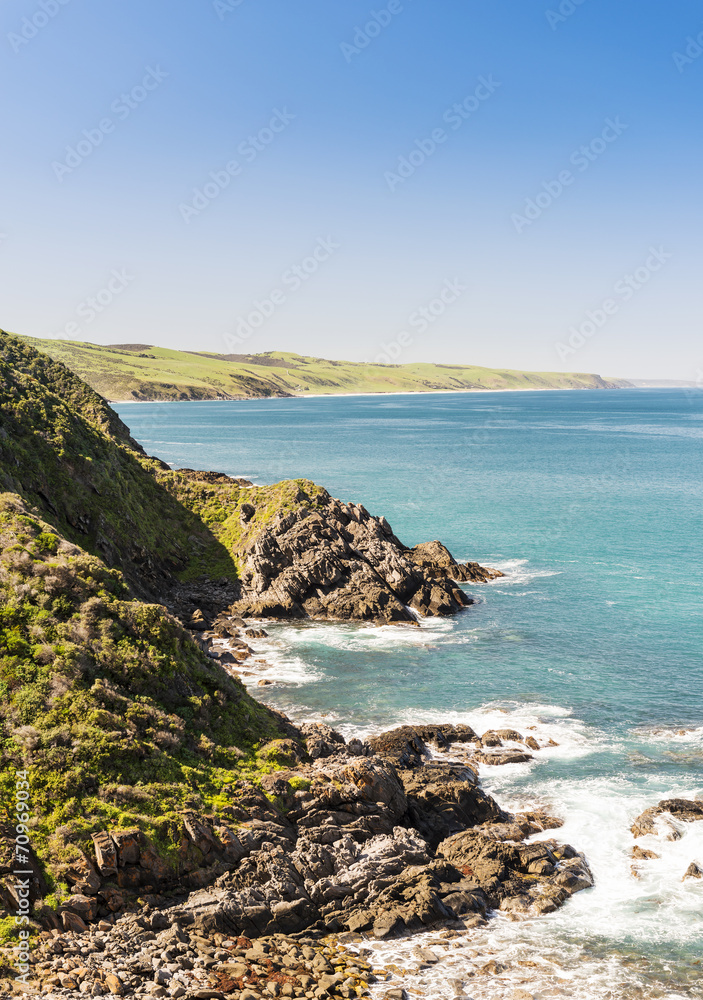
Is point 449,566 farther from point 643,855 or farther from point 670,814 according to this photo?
point 643,855

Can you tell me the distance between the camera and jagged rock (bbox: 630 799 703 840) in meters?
30.2

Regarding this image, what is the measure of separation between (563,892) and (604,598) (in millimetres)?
39158

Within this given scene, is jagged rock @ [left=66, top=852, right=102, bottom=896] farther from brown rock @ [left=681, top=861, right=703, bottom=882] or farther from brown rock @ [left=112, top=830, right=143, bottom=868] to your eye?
brown rock @ [left=681, top=861, right=703, bottom=882]

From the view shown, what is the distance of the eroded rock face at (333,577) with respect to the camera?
192 feet

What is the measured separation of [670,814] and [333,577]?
3352 centimetres

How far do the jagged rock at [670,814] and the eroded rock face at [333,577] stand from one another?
27830 mm

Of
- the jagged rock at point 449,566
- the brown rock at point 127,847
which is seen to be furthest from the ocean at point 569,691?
the brown rock at point 127,847

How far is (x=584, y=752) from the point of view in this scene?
36.8 metres

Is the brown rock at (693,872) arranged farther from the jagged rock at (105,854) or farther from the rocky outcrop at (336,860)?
the jagged rock at (105,854)

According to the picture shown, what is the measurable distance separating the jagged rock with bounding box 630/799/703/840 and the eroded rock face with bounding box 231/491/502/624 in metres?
27.8

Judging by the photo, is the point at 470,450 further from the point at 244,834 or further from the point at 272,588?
the point at 244,834

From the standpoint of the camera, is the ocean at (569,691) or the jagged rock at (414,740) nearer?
the ocean at (569,691)

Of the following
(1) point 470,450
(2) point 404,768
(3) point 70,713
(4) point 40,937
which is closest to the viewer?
(4) point 40,937


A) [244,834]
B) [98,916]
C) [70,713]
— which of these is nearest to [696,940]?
[244,834]
